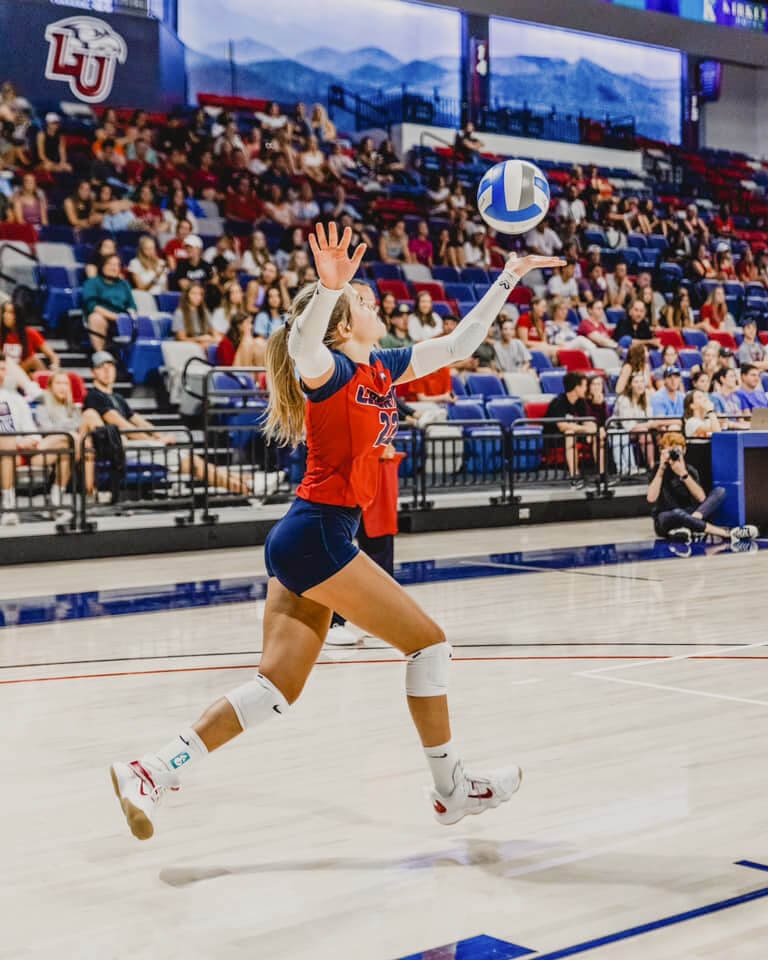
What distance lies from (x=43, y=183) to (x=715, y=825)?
14.1 metres

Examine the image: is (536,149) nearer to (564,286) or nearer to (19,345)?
(564,286)

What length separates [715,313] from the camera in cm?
1980

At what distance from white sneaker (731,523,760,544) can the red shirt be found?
655 centimetres

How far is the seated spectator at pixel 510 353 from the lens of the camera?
50.9ft

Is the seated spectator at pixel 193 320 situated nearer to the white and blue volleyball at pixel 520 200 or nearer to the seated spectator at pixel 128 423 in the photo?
the seated spectator at pixel 128 423

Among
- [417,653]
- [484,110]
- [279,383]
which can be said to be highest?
[484,110]

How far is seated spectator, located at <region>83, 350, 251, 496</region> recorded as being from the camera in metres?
11.4

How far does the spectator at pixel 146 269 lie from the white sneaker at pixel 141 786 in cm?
1099

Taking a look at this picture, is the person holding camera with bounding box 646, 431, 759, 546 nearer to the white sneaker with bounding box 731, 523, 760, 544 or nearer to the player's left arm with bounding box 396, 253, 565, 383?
the white sneaker with bounding box 731, 523, 760, 544

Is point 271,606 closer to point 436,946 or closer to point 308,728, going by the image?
point 436,946

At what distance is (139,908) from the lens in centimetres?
328

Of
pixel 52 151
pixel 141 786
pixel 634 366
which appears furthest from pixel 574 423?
pixel 141 786

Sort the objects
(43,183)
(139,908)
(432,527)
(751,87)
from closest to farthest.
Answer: (139,908) → (432,527) → (43,183) → (751,87)

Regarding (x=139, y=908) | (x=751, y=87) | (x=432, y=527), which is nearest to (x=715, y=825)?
(x=139, y=908)
